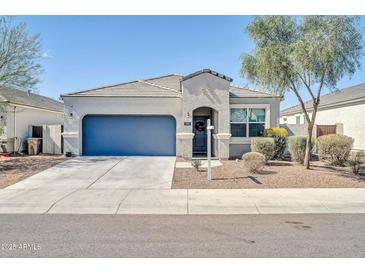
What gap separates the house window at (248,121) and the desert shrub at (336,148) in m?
3.68

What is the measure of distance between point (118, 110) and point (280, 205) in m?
11.4

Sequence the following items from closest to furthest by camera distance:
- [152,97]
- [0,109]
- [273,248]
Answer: [273,248]
[0,109]
[152,97]

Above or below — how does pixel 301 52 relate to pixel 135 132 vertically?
above

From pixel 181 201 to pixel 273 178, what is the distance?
14.6 feet

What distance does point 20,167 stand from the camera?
42.9 feet

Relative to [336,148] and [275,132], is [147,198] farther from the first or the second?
[336,148]

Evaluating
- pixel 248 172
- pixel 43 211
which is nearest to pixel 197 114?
pixel 248 172

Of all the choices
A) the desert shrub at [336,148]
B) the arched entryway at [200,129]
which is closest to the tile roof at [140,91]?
the arched entryway at [200,129]

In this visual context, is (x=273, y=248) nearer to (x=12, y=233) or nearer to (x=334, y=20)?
(x=12, y=233)

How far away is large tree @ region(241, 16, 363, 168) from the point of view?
408 inches

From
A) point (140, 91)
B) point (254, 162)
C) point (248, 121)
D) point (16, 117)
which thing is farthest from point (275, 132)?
point (16, 117)

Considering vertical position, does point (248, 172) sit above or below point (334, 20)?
below

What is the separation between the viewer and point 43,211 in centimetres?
704

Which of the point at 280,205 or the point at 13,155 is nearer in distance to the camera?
the point at 280,205
